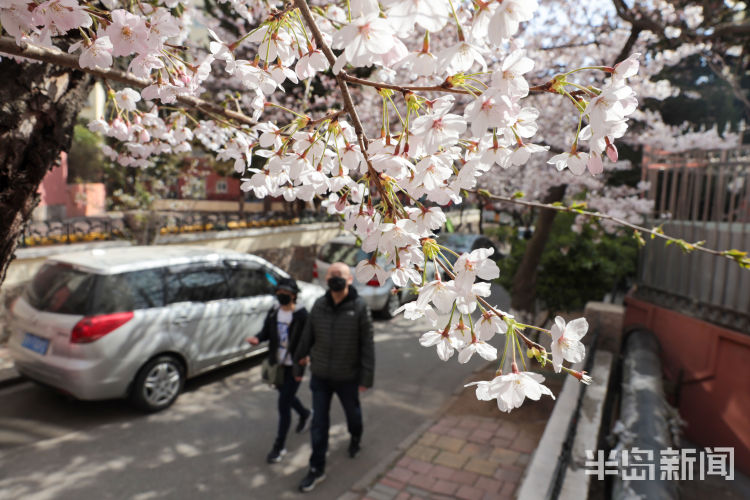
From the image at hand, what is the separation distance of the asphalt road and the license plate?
808 millimetres

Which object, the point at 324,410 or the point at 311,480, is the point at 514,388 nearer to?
the point at 324,410

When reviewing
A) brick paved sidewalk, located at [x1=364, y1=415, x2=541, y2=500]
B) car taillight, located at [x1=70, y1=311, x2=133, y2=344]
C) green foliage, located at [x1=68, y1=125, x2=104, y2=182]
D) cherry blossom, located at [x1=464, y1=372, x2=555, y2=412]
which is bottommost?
brick paved sidewalk, located at [x1=364, y1=415, x2=541, y2=500]

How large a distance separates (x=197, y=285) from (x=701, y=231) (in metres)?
6.35

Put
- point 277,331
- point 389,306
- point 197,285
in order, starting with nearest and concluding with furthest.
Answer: point 277,331 < point 197,285 < point 389,306

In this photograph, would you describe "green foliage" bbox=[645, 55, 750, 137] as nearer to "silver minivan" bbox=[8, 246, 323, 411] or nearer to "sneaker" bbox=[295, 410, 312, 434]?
"sneaker" bbox=[295, 410, 312, 434]

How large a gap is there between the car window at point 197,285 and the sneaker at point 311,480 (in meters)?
2.72

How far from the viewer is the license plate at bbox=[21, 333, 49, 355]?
5152mm

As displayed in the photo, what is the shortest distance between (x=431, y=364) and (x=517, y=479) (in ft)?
10.5

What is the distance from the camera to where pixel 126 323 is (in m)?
5.26

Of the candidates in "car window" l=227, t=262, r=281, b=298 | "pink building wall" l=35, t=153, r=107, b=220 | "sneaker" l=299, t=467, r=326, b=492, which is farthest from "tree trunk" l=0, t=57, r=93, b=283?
"pink building wall" l=35, t=153, r=107, b=220

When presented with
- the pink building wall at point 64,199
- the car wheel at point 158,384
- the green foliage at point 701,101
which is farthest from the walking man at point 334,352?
the pink building wall at point 64,199

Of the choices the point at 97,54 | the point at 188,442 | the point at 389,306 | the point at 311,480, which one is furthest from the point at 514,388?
the point at 389,306

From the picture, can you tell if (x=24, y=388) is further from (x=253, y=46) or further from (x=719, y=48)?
(x=719, y=48)

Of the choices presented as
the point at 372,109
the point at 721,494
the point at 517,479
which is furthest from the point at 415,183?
the point at 372,109
